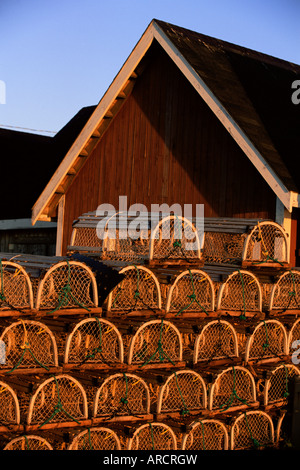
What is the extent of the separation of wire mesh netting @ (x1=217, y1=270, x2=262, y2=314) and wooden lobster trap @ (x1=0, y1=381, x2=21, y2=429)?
10.2 ft

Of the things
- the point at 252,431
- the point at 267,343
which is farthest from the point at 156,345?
the point at 252,431

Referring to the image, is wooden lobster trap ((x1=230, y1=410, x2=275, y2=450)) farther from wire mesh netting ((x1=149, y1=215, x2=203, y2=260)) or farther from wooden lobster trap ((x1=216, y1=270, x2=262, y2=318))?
wire mesh netting ((x1=149, y1=215, x2=203, y2=260))

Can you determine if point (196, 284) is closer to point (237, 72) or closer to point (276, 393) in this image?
point (276, 393)

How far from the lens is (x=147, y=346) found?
8.38m

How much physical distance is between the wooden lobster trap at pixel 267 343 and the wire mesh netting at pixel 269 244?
96cm

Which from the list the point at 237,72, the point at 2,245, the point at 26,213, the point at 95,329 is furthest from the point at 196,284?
the point at 2,245

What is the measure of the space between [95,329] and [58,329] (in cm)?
47

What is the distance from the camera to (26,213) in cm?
1902

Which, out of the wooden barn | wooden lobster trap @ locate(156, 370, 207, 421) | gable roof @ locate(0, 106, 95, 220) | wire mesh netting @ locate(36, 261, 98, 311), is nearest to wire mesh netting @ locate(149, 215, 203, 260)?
wire mesh netting @ locate(36, 261, 98, 311)

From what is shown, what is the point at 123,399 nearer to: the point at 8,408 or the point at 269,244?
the point at 8,408

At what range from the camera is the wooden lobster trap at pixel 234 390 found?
8.92 metres

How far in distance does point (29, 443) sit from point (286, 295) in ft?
15.5

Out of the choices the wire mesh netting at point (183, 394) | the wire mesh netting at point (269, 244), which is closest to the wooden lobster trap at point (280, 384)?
the wire mesh netting at point (183, 394)
